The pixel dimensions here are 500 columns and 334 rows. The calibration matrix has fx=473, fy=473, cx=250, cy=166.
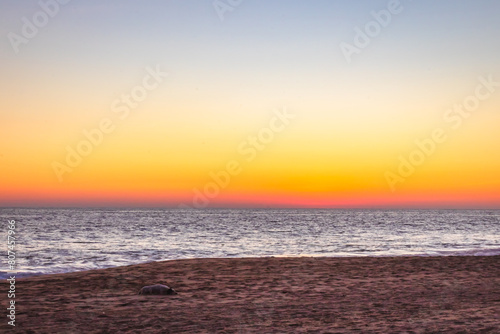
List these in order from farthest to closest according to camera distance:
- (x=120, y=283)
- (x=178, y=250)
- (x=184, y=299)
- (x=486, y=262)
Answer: (x=178, y=250) < (x=486, y=262) < (x=120, y=283) < (x=184, y=299)

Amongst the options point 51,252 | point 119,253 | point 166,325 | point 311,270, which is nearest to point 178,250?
point 119,253

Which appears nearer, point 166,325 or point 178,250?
point 166,325

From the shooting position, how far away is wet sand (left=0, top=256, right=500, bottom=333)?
9.62 metres

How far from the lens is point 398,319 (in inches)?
400

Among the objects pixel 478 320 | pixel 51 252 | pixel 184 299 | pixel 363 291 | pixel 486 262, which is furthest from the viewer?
pixel 51 252

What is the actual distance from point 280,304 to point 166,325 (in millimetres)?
3436

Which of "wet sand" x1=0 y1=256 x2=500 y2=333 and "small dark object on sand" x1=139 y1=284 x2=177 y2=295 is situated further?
"small dark object on sand" x1=139 y1=284 x2=177 y2=295

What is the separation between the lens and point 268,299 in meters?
12.8

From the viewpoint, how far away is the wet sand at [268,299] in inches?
379

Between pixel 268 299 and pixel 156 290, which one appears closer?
pixel 268 299

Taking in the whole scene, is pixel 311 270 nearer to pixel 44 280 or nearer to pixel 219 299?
pixel 219 299

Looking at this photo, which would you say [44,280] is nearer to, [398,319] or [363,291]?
[363,291]

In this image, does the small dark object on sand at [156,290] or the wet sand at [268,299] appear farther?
the small dark object on sand at [156,290]

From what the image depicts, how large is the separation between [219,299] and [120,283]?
4394 millimetres
